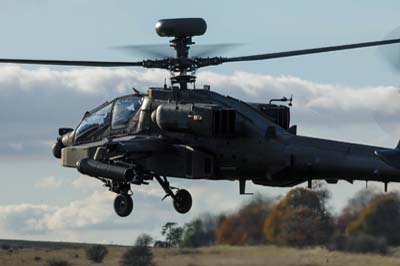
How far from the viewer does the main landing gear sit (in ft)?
140

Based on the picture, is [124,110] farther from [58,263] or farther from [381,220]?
[58,263]

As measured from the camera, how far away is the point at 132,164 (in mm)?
42719

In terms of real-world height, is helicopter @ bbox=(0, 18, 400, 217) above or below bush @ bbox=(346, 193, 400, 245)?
above

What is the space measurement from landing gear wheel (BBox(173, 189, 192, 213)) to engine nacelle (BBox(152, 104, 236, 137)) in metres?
2.01

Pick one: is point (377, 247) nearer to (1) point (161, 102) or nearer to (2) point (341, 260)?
(2) point (341, 260)

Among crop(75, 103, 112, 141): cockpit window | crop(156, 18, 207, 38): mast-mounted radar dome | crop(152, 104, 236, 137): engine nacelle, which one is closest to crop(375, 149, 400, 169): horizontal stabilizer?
crop(152, 104, 236, 137): engine nacelle

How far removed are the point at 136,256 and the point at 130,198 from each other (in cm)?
511

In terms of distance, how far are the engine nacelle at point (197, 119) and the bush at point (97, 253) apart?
8.58 meters

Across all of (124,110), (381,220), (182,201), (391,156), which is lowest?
→ (381,220)

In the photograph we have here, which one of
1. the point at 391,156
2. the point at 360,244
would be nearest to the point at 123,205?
the point at 360,244

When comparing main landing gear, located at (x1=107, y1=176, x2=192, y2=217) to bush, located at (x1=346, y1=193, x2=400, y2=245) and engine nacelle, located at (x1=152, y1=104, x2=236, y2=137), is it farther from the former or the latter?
bush, located at (x1=346, y1=193, x2=400, y2=245)

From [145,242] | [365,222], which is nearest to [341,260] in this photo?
[365,222]

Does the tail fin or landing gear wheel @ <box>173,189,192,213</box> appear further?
landing gear wheel @ <box>173,189,192,213</box>

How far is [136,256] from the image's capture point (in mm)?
47438
